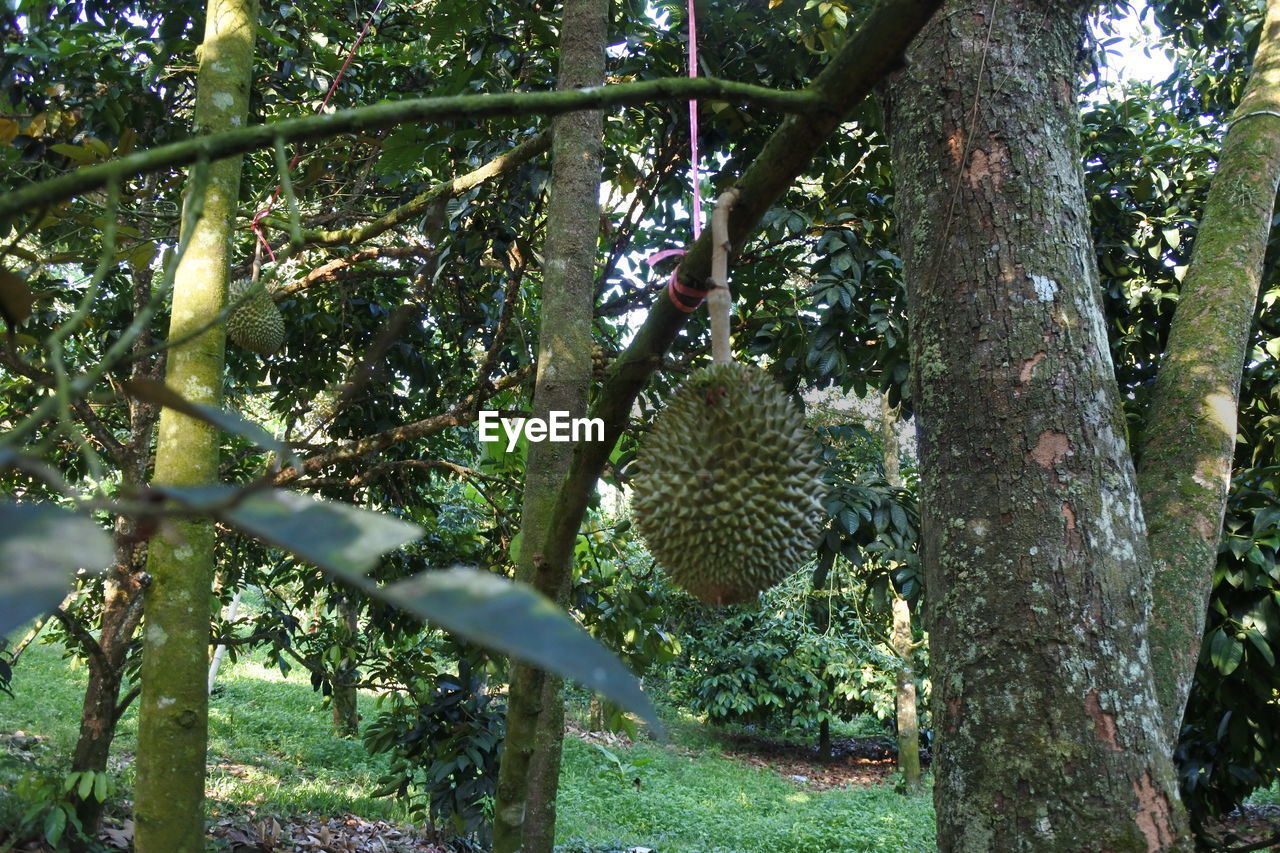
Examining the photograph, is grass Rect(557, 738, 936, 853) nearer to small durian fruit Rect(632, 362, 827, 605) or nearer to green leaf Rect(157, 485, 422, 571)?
small durian fruit Rect(632, 362, 827, 605)

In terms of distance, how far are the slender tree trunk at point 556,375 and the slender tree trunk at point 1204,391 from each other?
0.88 metres

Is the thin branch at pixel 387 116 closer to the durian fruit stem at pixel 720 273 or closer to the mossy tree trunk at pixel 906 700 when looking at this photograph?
the durian fruit stem at pixel 720 273

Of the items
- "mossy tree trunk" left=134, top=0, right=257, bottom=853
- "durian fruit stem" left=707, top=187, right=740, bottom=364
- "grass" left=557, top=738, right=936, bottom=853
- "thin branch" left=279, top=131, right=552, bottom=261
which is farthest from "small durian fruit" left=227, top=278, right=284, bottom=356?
"grass" left=557, top=738, right=936, bottom=853

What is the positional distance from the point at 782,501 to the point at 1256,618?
139 centimetres

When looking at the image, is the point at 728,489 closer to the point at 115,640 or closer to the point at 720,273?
the point at 720,273

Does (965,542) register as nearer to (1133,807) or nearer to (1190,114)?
(1133,807)

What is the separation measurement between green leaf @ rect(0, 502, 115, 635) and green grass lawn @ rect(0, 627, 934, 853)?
14.8 feet

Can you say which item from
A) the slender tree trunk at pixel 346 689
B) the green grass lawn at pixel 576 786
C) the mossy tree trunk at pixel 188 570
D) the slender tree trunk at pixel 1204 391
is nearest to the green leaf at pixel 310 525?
the slender tree trunk at pixel 1204 391

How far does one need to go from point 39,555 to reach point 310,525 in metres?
0.07

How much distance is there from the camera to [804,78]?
279cm

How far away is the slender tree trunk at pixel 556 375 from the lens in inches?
51.0

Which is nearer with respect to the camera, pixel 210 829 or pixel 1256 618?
pixel 1256 618

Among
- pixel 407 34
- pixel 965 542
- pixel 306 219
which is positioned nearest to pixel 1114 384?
pixel 965 542

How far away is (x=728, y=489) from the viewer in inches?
40.4
